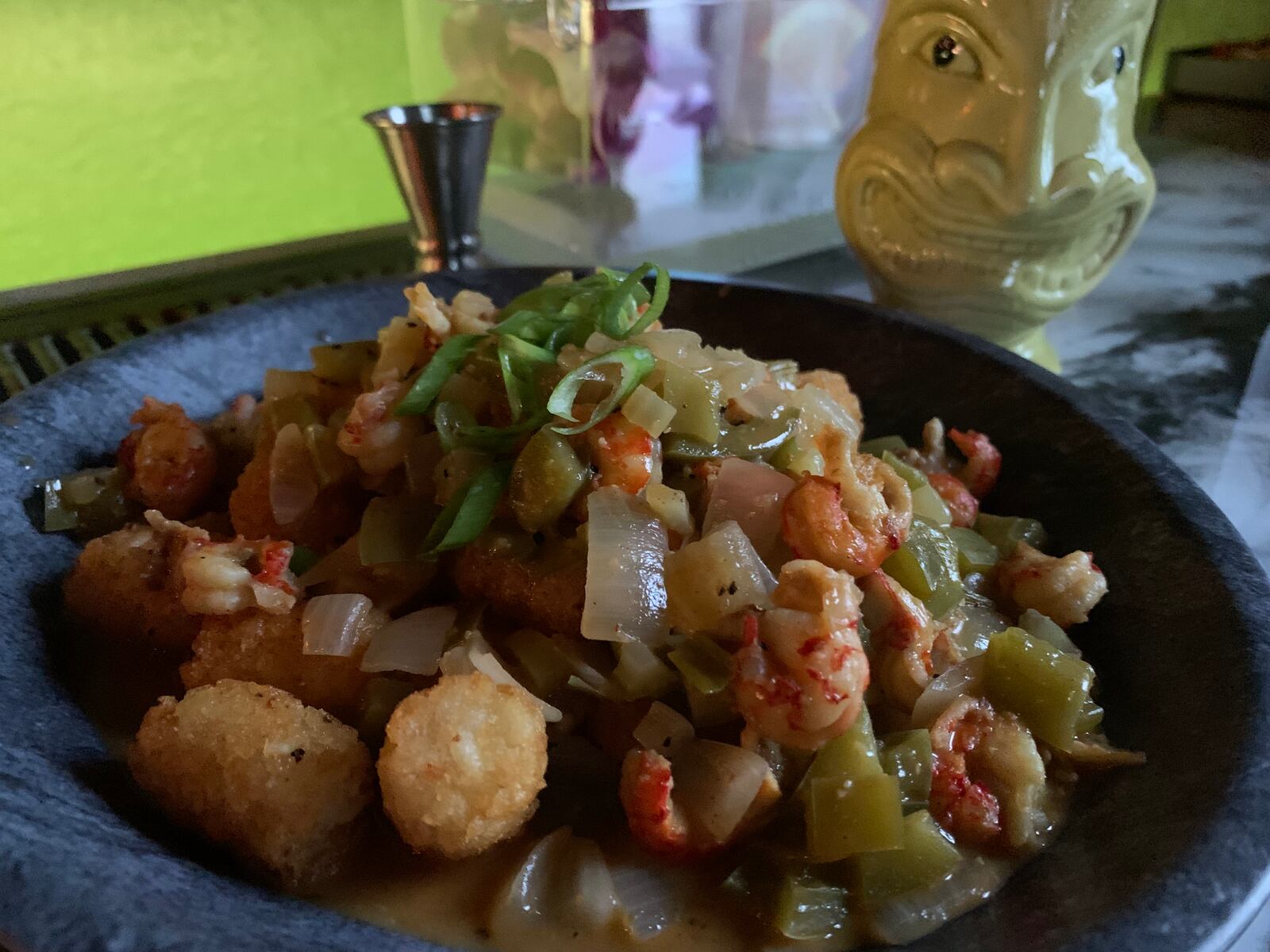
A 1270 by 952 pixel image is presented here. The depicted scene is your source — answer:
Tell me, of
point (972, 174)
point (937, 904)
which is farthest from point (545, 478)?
point (972, 174)

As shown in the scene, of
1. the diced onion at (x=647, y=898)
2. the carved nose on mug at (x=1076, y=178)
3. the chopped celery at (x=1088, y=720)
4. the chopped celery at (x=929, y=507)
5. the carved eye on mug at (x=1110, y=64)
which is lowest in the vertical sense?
the diced onion at (x=647, y=898)

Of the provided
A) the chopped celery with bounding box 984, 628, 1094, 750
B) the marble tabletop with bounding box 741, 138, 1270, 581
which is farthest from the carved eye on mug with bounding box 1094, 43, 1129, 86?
the chopped celery with bounding box 984, 628, 1094, 750

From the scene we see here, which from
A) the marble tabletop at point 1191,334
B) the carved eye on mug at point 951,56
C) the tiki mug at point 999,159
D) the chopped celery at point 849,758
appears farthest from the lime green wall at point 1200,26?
the chopped celery at point 849,758

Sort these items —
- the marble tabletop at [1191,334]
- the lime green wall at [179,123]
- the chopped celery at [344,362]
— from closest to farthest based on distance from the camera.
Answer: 1. the chopped celery at [344,362]
2. the marble tabletop at [1191,334]
3. the lime green wall at [179,123]

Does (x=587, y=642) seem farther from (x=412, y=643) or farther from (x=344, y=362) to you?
(x=344, y=362)

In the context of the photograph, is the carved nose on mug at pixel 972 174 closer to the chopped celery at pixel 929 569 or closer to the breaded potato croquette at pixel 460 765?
the chopped celery at pixel 929 569

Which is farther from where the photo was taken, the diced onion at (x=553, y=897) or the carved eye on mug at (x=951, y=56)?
the carved eye on mug at (x=951, y=56)

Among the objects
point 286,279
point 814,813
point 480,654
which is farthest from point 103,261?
point 814,813
